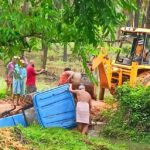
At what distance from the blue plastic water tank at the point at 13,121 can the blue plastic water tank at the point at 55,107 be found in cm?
37

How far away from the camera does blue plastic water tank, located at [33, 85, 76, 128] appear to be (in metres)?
12.8

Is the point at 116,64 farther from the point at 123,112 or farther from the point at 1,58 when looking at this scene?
the point at 1,58

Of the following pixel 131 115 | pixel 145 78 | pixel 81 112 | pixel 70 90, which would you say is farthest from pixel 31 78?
pixel 81 112

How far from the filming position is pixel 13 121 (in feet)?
41.3

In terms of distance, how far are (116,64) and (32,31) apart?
571 inches

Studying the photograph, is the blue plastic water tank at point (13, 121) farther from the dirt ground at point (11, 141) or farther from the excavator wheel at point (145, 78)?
the excavator wheel at point (145, 78)

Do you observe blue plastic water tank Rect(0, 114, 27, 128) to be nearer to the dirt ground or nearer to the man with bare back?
the man with bare back

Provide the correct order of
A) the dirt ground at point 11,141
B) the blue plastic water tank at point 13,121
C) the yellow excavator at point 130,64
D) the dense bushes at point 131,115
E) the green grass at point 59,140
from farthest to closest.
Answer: the yellow excavator at point 130,64
the dense bushes at point 131,115
the blue plastic water tank at point 13,121
the green grass at point 59,140
the dirt ground at point 11,141

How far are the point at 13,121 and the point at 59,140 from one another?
1711 millimetres

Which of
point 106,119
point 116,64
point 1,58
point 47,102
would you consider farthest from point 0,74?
point 1,58

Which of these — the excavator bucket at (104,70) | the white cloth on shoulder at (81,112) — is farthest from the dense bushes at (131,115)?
the excavator bucket at (104,70)

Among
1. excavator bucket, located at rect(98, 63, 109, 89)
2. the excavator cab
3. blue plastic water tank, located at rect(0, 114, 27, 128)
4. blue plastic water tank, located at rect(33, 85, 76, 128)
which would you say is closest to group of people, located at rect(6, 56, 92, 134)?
blue plastic water tank, located at rect(33, 85, 76, 128)

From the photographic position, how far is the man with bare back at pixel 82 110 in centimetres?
1267

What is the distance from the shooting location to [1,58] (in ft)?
14.3
